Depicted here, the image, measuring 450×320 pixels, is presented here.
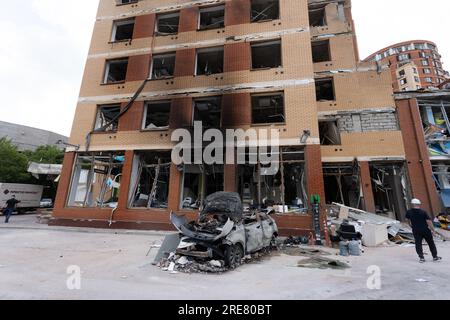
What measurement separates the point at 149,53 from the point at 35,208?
64.7 feet

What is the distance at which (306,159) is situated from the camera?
11.0m

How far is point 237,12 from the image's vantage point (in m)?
13.6

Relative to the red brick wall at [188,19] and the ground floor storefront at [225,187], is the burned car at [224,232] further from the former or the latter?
the red brick wall at [188,19]

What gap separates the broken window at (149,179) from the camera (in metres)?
12.8

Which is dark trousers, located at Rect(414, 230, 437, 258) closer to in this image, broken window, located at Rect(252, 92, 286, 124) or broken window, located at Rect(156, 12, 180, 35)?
broken window, located at Rect(252, 92, 286, 124)

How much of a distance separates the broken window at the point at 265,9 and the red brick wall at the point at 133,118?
887cm

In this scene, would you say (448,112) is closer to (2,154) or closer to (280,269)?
(280,269)

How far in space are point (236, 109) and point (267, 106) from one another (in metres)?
2.69

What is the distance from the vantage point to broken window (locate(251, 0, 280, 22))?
1403cm

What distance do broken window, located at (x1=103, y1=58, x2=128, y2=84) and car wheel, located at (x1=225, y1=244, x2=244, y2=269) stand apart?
13804mm

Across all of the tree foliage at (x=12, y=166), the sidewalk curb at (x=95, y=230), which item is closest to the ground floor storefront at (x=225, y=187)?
the sidewalk curb at (x=95, y=230)

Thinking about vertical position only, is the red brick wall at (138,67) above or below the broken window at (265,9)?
below

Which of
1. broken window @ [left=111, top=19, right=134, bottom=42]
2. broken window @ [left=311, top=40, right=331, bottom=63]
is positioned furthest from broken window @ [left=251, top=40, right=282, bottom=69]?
broken window @ [left=111, top=19, right=134, bottom=42]

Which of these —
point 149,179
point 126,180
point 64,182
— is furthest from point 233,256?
point 64,182
